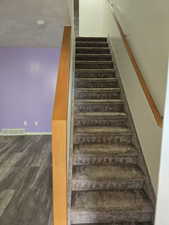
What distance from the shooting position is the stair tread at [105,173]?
215 centimetres

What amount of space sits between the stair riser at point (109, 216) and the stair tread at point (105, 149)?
2.16 feet

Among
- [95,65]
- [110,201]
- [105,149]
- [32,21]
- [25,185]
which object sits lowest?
[25,185]

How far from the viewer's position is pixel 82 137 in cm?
261

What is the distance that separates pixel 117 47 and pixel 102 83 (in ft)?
2.42

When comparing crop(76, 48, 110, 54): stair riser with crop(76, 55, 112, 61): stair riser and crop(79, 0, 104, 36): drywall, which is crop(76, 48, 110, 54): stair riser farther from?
crop(79, 0, 104, 36): drywall

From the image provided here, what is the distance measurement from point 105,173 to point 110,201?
31 cm

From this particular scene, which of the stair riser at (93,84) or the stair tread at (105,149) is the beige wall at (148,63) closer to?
the stair tread at (105,149)

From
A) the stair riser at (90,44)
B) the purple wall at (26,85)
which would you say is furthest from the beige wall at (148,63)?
the purple wall at (26,85)

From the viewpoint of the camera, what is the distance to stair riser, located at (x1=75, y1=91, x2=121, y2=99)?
327 centimetres

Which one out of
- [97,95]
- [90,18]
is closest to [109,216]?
[97,95]

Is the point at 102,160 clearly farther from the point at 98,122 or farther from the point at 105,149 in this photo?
the point at 98,122

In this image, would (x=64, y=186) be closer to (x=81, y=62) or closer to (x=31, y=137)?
(x=81, y=62)

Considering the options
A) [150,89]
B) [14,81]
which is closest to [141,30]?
[150,89]

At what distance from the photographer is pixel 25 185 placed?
3092 mm
